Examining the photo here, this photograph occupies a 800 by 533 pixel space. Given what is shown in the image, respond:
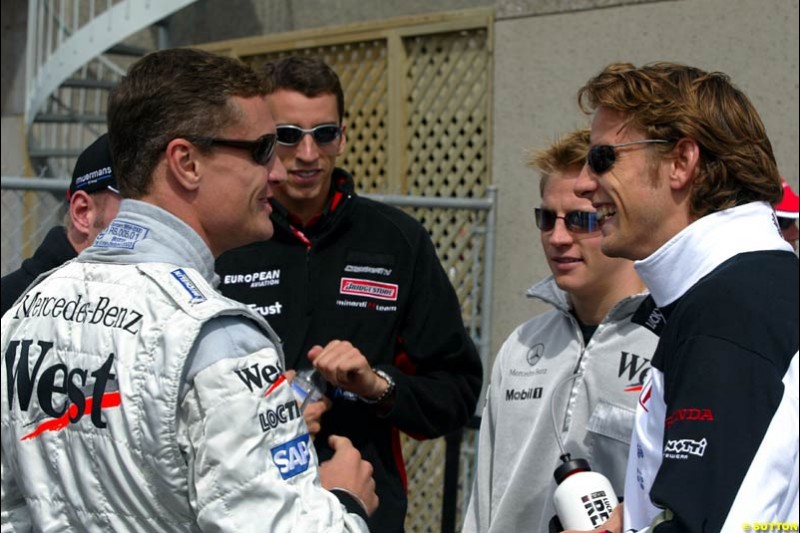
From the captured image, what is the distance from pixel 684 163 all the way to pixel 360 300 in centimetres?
143

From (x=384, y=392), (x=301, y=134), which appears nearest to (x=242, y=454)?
(x=384, y=392)

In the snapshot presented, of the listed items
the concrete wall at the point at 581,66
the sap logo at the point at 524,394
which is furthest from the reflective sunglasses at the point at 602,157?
the concrete wall at the point at 581,66

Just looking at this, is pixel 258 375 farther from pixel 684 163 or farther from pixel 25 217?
pixel 25 217

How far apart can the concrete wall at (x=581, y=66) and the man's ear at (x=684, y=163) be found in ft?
11.0

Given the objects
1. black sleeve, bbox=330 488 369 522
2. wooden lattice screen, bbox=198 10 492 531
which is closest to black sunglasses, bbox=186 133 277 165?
black sleeve, bbox=330 488 369 522

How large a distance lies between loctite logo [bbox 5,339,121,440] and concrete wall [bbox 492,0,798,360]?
4356mm

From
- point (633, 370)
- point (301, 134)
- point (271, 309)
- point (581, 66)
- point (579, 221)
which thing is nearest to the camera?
point (633, 370)

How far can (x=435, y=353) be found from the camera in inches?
137

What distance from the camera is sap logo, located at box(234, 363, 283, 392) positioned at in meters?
1.90

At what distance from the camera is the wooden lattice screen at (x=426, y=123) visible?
6930 mm

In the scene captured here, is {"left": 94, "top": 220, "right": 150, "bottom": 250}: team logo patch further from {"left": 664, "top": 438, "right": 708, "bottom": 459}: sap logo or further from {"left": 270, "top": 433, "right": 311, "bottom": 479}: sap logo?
{"left": 664, "top": 438, "right": 708, "bottom": 459}: sap logo

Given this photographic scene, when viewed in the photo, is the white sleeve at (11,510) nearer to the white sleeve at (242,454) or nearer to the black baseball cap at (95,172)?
the white sleeve at (242,454)

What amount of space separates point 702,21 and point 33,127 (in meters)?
7.07

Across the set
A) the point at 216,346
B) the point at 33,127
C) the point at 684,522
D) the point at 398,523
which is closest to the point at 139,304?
the point at 216,346
